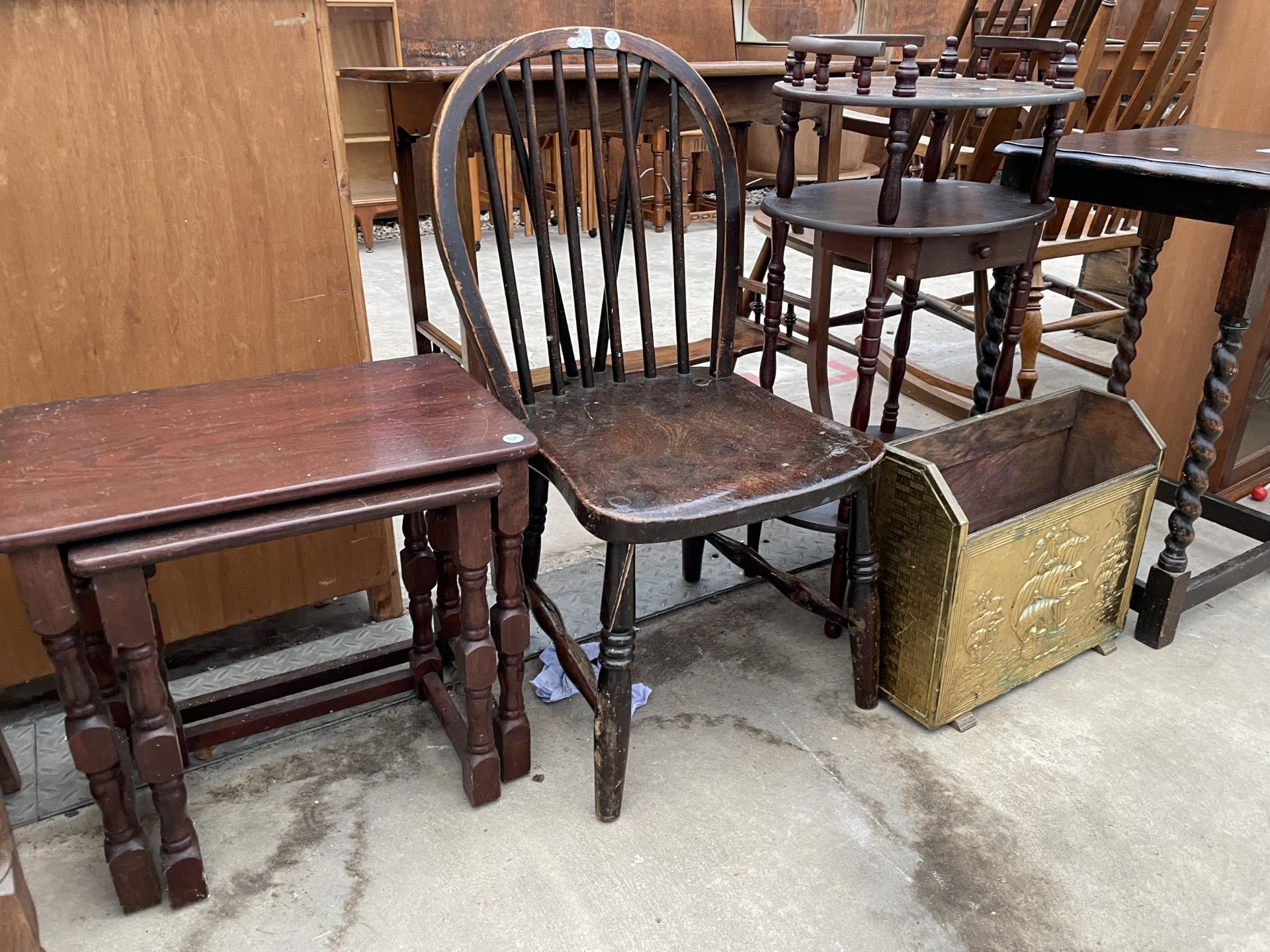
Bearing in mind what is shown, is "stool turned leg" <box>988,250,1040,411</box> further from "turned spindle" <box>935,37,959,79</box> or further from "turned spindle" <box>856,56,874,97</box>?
"turned spindle" <box>856,56,874,97</box>

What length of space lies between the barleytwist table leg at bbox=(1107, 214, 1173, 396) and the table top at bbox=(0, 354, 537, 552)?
1486mm

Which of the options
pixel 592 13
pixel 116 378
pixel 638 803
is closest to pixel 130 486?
pixel 116 378

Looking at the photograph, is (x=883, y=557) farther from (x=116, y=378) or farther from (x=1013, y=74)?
(x=116, y=378)

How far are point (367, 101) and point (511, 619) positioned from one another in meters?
4.90

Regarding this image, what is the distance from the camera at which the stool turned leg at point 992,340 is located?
2.03 m

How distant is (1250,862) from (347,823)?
4.58 ft

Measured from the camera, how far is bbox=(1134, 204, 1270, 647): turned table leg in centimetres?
162

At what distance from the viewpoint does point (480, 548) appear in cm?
131

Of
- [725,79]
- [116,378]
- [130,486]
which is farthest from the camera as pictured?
[725,79]

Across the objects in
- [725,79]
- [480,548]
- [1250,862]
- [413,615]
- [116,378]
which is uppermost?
[725,79]

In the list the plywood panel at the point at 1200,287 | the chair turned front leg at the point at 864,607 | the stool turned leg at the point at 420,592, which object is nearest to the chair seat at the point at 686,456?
the chair turned front leg at the point at 864,607

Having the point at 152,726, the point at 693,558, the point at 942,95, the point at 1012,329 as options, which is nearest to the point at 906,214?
the point at 942,95

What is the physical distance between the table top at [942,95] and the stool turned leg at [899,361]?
390 millimetres

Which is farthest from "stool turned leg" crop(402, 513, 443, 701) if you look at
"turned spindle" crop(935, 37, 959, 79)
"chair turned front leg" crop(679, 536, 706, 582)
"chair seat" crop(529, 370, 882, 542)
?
"turned spindle" crop(935, 37, 959, 79)
